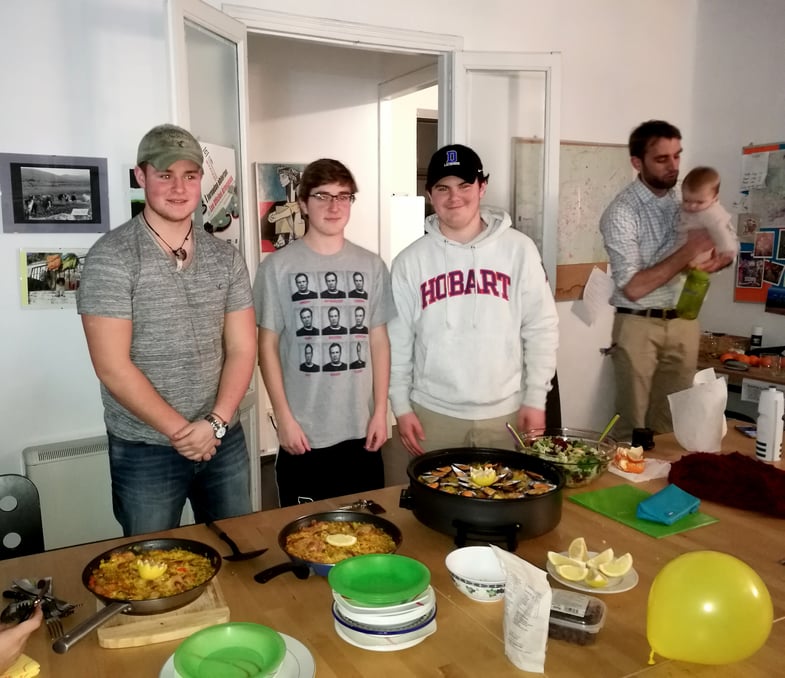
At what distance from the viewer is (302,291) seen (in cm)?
212

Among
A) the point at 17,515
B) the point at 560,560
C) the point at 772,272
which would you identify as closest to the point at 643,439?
the point at 560,560

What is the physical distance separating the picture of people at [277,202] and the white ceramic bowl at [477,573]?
136 inches

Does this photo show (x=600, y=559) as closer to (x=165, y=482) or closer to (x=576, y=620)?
(x=576, y=620)

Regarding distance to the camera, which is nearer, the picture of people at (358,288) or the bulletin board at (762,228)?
the picture of people at (358,288)

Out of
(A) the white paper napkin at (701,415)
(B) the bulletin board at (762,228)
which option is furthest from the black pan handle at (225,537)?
(B) the bulletin board at (762,228)

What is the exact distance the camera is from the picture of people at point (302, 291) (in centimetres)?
212

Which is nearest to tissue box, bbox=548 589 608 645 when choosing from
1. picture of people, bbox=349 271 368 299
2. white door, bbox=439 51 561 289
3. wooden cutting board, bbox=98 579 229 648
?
wooden cutting board, bbox=98 579 229 648

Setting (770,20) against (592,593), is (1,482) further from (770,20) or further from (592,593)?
(770,20)

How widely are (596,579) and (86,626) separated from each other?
0.87 metres

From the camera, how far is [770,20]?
4074 millimetres

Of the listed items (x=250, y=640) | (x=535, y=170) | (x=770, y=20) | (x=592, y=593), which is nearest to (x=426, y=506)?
(x=592, y=593)

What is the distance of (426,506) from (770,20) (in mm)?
4095

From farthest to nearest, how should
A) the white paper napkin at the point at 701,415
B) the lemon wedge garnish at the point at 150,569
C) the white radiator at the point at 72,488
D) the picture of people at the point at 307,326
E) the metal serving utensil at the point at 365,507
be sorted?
the white radiator at the point at 72,488 < the picture of people at the point at 307,326 < the white paper napkin at the point at 701,415 < the metal serving utensil at the point at 365,507 < the lemon wedge garnish at the point at 150,569

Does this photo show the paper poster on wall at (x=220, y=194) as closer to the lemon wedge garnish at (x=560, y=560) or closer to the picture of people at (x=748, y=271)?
the lemon wedge garnish at (x=560, y=560)
